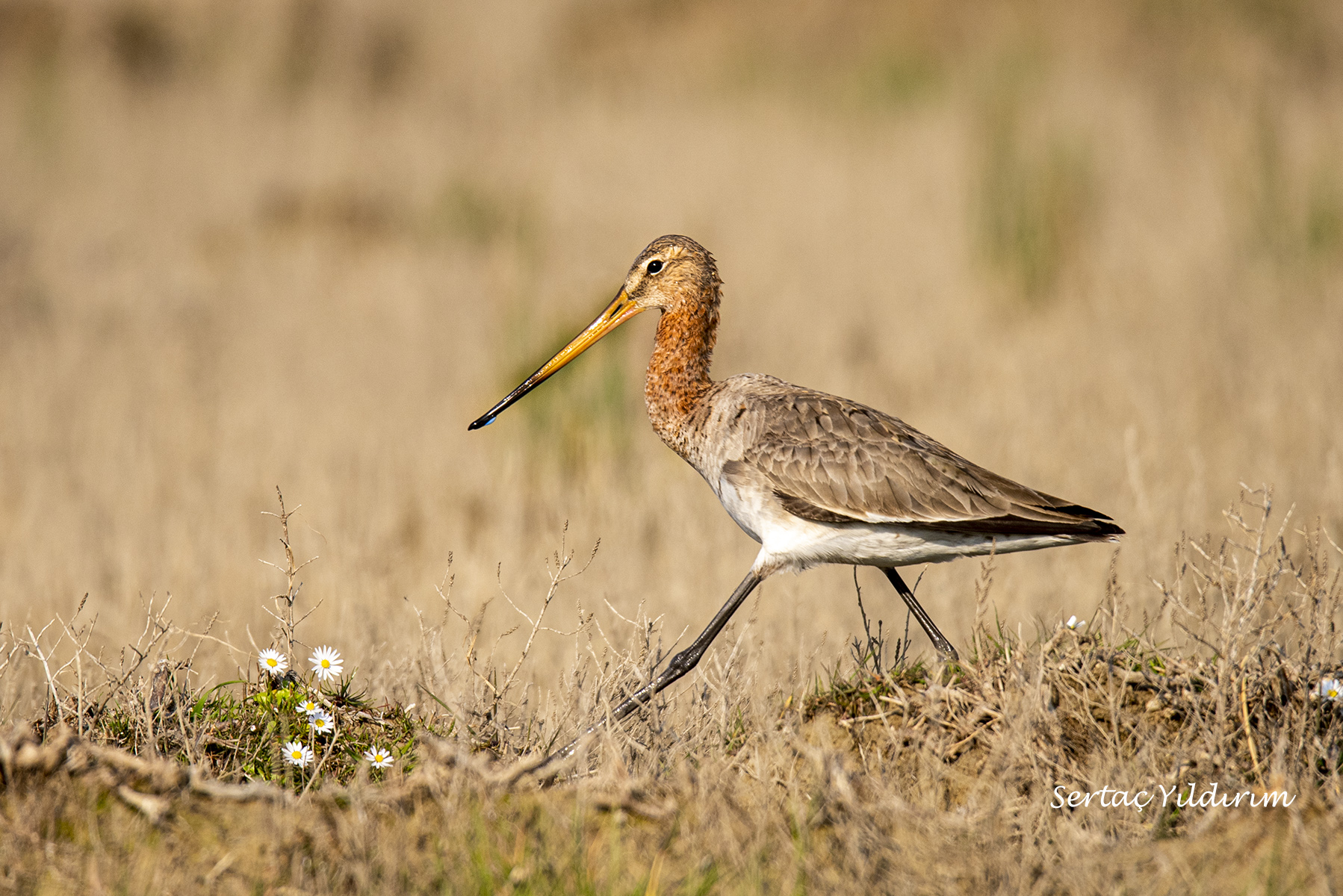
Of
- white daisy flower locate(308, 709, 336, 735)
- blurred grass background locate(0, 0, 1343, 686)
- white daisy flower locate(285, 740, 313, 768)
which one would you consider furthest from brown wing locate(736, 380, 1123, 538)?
white daisy flower locate(285, 740, 313, 768)

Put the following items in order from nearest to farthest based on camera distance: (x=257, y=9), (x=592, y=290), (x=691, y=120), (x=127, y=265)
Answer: (x=592, y=290) < (x=127, y=265) < (x=691, y=120) < (x=257, y=9)

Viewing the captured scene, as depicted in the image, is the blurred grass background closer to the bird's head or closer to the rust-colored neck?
the rust-colored neck

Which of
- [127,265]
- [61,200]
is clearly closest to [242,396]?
[127,265]

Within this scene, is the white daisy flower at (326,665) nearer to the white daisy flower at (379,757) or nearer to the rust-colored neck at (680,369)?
the white daisy flower at (379,757)

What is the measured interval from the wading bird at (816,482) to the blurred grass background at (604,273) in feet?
1.87

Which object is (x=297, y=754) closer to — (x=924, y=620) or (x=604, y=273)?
(x=924, y=620)

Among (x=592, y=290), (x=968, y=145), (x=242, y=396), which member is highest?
(x=968, y=145)

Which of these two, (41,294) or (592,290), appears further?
(41,294)

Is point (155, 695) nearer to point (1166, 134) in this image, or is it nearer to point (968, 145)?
point (968, 145)

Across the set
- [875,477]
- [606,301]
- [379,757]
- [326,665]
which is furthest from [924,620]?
[606,301]

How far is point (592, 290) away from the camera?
1043 cm

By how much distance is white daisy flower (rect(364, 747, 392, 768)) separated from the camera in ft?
11.8

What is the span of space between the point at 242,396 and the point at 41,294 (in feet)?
11.2

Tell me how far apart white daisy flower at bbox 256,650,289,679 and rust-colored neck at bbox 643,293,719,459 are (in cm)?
179
